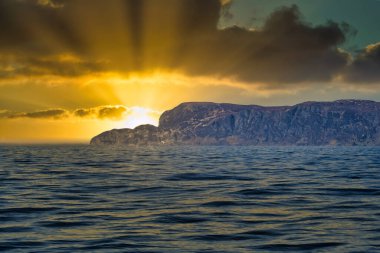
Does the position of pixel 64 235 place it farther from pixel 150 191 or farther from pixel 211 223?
pixel 150 191

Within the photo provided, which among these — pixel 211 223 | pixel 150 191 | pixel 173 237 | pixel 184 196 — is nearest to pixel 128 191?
pixel 150 191

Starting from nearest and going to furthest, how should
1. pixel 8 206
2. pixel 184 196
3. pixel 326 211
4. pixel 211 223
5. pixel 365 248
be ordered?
pixel 365 248 → pixel 211 223 → pixel 326 211 → pixel 8 206 → pixel 184 196

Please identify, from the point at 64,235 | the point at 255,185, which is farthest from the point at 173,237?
the point at 255,185

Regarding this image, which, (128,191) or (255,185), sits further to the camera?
(255,185)

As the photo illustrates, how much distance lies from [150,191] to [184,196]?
3.85 metres

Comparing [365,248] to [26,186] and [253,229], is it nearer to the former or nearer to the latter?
[253,229]

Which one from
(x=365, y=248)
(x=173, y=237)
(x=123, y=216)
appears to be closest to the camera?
(x=365, y=248)

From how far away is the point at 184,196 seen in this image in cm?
3050

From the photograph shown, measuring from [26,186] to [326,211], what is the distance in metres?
24.2

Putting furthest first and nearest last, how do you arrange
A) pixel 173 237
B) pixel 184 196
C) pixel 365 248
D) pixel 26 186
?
pixel 26 186 < pixel 184 196 < pixel 173 237 < pixel 365 248

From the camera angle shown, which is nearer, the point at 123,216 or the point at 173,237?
the point at 173,237

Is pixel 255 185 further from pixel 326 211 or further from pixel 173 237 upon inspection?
pixel 173 237

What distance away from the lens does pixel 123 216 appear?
21.9 metres

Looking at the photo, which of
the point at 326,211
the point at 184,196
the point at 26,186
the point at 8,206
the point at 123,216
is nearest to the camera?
the point at 123,216
